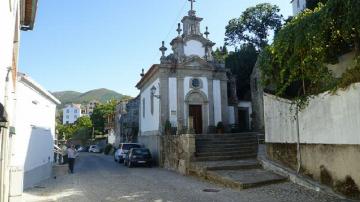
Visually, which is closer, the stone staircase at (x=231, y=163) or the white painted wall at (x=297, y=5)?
the stone staircase at (x=231, y=163)

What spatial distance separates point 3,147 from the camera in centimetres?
739

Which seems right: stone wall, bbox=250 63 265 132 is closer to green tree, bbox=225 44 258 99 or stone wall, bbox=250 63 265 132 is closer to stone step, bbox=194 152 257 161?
green tree, bbox=225 44 258 99

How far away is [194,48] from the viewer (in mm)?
28703

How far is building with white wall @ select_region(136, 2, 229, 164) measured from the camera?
27.1 meters

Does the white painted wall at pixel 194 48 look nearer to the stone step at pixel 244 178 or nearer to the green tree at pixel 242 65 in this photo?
the green tree at pixel 242 65

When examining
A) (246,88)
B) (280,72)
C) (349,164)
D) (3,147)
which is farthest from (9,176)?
(246,88)

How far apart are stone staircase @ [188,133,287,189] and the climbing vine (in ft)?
10.7

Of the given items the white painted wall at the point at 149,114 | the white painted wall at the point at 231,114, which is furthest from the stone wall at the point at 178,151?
the white painted wall at the point at 231,114

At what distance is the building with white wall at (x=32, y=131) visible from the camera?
46.5 feet

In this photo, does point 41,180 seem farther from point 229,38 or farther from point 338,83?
point 229,38

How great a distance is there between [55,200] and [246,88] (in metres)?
26.0

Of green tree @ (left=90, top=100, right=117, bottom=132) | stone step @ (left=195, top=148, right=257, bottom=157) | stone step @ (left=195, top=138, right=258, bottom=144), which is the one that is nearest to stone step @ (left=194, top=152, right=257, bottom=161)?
stone step @ (left=195, top=148, right=257, bottom=157)

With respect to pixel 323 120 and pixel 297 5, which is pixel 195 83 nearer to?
pixel 323 120

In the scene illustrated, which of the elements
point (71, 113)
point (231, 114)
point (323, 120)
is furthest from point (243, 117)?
point (71, 113)
